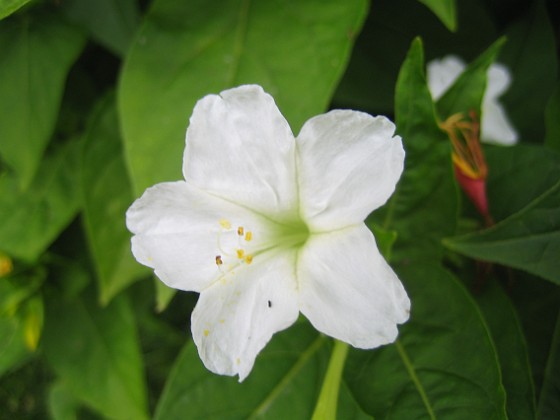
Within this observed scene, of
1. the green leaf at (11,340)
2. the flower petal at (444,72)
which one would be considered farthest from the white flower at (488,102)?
the green leaf at (11,340)

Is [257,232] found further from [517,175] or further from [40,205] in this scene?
[40,205]

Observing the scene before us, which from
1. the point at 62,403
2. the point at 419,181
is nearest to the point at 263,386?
the point at 419,181

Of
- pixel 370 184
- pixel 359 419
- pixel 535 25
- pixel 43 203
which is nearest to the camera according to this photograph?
pixel 370 184

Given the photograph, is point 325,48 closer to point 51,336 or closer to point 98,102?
point 98,102

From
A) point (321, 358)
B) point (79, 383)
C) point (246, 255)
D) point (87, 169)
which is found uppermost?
point (246, 255)

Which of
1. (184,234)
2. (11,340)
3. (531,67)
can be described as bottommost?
(11,340)

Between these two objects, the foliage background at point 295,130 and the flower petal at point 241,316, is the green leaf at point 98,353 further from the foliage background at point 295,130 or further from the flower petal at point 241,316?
the flower petal at point 241,316

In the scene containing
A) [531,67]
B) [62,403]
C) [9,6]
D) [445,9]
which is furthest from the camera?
[62,403]

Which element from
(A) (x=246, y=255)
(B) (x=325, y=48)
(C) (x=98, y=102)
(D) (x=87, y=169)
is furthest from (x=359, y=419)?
(C) (x=98, y=102)
